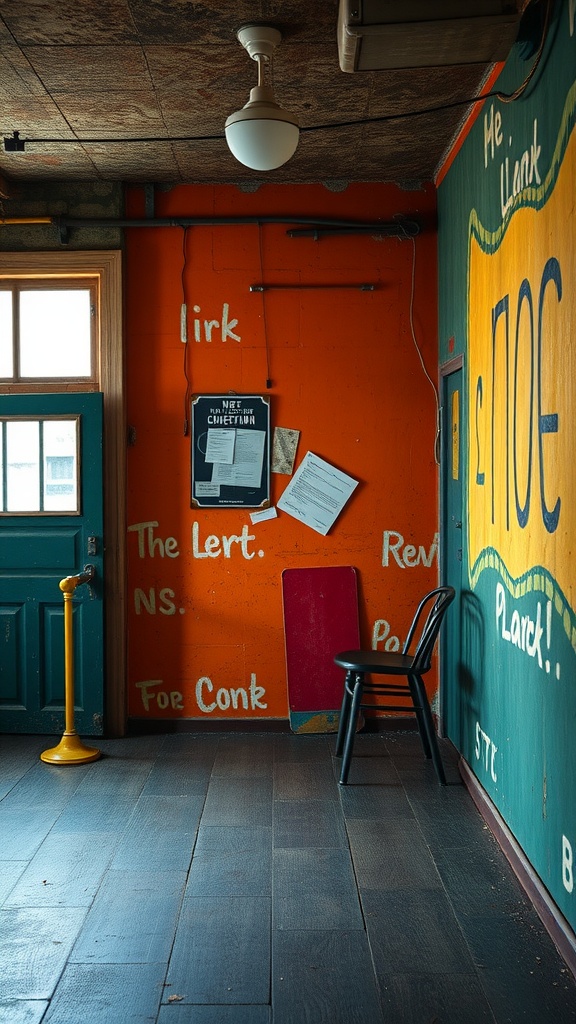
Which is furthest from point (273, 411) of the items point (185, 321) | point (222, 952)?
point (222, 952)

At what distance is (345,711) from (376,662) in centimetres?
45

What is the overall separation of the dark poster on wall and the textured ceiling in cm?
122

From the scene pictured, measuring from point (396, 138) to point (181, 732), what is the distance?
3.25 m

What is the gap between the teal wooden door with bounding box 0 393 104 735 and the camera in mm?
5004

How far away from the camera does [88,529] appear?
16.5 ft

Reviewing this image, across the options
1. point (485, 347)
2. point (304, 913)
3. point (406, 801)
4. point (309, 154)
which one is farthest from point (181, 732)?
point (309, 154)

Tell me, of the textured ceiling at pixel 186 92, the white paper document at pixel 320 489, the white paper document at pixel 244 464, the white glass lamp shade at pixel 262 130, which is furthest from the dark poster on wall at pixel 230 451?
the white glass lamp shade at pixel 262 130

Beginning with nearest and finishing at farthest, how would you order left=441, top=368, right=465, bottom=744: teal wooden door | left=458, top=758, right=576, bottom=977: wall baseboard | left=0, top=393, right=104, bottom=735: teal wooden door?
left=458, top=758, right=576, bottom=977: wall baseboard < left=441, top=368, right=465, bottom=744: teal wooden door < left=0, top=393, right=104, bottom=735: teal wooden door

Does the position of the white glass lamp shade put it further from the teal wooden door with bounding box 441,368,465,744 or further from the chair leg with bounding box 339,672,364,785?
the chair leg with bounding box 339,672,364,785

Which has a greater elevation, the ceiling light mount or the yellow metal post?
the ceiling light mount

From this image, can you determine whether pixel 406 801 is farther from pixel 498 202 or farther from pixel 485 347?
pixel 498 202

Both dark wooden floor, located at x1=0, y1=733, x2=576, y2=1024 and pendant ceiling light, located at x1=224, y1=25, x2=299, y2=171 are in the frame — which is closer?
dark wooden floor, located at x1=0, y1=733, x2=576, y2=1024

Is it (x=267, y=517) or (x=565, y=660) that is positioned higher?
(x=267, y=517)

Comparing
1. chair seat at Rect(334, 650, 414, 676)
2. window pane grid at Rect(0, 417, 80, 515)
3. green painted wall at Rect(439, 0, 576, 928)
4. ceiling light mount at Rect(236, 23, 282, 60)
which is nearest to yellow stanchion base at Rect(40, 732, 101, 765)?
window pane grid at Rect(0, 417, 80, 515)
